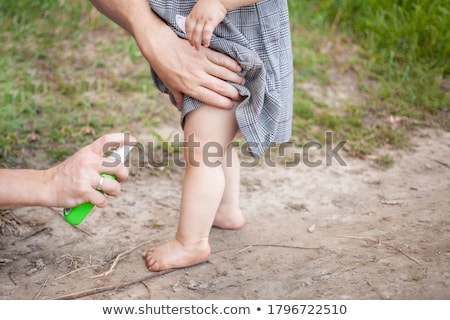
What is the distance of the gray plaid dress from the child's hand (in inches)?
5.4

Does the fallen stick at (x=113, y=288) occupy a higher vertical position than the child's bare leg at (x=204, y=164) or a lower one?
lower

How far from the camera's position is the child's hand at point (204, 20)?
195 centimetres

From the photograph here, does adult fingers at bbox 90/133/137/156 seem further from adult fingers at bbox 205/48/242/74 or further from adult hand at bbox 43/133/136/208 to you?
adult fingers at bbox 205/48/242/74

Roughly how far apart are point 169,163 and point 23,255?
1000mm

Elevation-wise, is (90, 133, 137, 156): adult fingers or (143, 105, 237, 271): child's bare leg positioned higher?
(90, 133, 137, 156): adult fingers

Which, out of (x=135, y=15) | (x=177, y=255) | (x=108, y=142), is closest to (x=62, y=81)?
(x=135, y=15)

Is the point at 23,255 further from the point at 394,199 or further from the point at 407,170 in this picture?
the point at 407,170

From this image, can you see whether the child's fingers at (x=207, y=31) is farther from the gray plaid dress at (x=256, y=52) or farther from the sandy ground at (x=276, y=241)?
the sandy ground at (x=276, y=241)

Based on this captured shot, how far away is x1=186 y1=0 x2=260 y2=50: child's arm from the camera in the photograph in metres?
1.95

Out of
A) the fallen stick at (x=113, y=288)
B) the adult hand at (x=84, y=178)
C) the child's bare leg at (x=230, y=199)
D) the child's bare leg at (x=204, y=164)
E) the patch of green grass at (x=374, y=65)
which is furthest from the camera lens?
the patch of green grass at (x=374, y=65)

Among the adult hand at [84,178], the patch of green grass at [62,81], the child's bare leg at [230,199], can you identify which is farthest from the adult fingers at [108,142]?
the patch of green grass at [62,81]

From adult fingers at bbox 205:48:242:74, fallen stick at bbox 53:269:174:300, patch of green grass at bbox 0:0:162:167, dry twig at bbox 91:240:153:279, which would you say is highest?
adult fingers at bbox 205:48:242:74

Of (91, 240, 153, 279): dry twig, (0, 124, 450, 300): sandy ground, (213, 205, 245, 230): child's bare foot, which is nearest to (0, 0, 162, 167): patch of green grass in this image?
(0, 124, 450, 300): sandy ground

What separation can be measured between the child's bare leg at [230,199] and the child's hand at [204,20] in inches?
25.0
